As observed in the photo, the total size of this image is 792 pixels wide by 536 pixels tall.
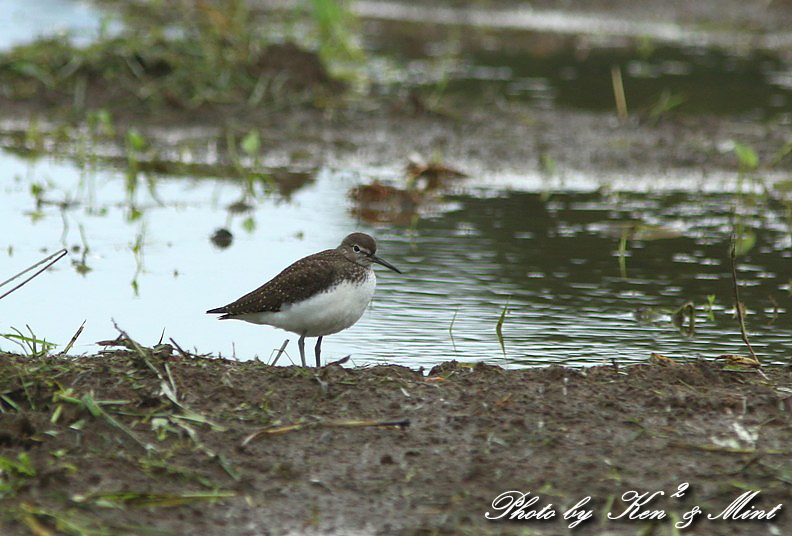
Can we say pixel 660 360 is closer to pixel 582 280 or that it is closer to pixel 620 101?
pixel 582 280

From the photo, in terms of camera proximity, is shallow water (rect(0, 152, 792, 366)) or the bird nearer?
the bird

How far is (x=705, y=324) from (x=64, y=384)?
13.4 feet

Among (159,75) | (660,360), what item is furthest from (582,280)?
(159,75)

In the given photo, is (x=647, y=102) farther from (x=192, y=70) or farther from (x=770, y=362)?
(x=770, y=362)

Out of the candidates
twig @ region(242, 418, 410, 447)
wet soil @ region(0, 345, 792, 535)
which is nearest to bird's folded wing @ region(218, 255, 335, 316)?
wet soil @ region(0, 345, 792, 535)

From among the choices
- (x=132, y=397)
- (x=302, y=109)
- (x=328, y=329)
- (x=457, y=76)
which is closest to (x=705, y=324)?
(x=328, y=329)

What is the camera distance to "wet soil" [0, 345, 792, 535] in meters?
4.88

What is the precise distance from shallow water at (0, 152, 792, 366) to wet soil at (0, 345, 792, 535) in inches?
46.6

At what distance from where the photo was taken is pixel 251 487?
5.08 m

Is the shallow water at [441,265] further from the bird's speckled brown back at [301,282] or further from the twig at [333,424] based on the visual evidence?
the twig at [333,424]

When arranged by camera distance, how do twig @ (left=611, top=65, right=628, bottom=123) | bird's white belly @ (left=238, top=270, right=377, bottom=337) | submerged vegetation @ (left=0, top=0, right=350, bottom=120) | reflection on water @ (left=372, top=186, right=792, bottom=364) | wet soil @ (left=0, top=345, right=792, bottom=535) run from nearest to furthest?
1. wet soil @ (left=0, top=345, right=792, bottom=535)
2. bird's white belly @ (left=238, top=270, right=377, bottom=337)
3. reflection on water @ (left=372, top=186, right=792, bottom=364)
4. submerged vegetation @ (left=0, top=0, right=350, bottom=120)
5. twig @ (left=611, top=65, right=628, bottom=123)

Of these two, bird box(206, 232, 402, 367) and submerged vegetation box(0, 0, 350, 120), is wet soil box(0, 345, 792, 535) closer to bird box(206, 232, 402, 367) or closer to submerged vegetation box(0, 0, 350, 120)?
bird box(206, 232, 402, 367)

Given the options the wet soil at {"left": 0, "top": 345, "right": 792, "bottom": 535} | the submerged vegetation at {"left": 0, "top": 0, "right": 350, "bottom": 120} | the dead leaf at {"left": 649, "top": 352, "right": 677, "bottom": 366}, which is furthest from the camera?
the submerged vegetation at {"left": 0, "top": 0, "right": 350, "bottom": 120}

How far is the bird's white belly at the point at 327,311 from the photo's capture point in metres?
6.83
